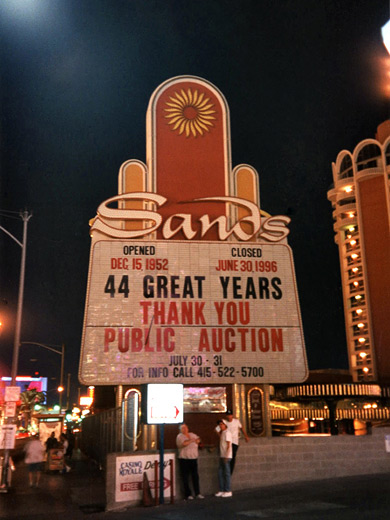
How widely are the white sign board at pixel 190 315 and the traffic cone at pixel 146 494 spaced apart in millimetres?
4506

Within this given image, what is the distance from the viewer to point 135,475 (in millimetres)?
13977

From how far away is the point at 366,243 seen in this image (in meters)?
81.8

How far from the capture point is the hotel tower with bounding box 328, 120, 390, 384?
78.0 meters

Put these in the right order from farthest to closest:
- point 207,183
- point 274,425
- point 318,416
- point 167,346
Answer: point 318,416
point 274,425
point 207,183
point 167,346

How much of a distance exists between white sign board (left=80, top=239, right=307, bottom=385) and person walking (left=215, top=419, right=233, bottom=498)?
380 cm

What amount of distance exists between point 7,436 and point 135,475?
6.09 metres

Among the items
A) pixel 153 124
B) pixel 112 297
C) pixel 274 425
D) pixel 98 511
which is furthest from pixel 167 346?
pixel 274 425

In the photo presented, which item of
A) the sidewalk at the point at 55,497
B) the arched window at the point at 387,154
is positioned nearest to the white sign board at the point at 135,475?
the sidewalk at the point at 55,497

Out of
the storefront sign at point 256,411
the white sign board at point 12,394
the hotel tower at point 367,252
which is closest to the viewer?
the white sign board at point 12,394

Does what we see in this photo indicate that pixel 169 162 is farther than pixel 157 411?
Yes

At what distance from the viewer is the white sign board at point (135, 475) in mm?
13670

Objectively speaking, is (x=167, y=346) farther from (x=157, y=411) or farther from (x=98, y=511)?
(x=98, y=511)

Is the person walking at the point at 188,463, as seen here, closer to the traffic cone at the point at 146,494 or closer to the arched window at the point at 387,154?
the traffic cone at the point at 146,494

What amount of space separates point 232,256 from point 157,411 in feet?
23.4
